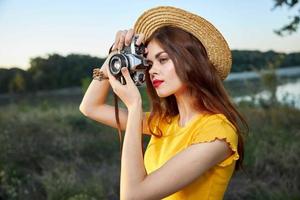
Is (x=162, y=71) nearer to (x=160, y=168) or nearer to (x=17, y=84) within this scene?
(x=160, y=168)

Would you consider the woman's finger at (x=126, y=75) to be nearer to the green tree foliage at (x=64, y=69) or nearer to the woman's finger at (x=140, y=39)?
the woman's finger at (x=140, y=39)

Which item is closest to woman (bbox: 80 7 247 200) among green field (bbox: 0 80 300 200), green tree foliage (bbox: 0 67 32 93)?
green field (bbox: 0 80 300 200)

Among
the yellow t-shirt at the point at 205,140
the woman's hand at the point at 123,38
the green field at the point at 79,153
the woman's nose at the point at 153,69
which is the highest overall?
the woman's hand at the point at 123,38

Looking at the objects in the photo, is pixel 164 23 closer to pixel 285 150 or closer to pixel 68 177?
pixel 68 177

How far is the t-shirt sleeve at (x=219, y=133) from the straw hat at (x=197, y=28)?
15 cm

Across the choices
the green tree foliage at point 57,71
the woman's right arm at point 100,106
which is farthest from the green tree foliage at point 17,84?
the woman's right arm at point 100,106

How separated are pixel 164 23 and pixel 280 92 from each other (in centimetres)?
357

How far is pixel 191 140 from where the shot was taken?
4.32 feet

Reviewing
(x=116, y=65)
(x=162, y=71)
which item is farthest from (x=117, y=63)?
(x=162, y=71)

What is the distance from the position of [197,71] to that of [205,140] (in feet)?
0.59

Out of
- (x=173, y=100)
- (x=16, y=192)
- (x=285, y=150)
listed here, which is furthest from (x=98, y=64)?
(x=173, y=100)

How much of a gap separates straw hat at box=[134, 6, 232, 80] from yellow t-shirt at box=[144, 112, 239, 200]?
0.15 m

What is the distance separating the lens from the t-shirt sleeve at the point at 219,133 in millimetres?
1256

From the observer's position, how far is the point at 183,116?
1.44 metres
